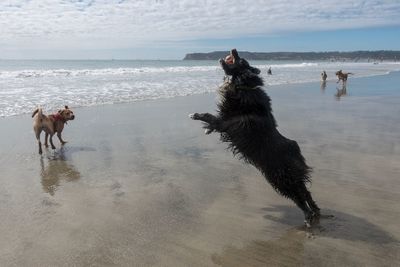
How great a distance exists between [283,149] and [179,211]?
4.03 ft

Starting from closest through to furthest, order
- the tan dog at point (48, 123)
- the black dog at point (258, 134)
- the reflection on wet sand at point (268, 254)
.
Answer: the reflection on wet sand at point (268, 254)
the black dog at point (258, 134)
the tan dog at point (48, 123)

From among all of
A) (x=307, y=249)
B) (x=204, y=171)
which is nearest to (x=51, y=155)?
(x=204, y=171)

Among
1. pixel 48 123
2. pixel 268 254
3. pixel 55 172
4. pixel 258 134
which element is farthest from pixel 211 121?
pixel 48 123

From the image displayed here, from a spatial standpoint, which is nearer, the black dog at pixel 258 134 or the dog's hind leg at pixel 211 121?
the black dog at pixel 258 134

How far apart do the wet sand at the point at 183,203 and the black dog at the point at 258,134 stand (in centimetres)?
44

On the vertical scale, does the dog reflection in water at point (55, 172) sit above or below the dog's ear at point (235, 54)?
below

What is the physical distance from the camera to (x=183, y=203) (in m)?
4.44

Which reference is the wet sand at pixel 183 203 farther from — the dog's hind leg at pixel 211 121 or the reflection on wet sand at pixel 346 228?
the dog's hind leg at pixel 211 121

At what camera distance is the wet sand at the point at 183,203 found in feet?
11.1

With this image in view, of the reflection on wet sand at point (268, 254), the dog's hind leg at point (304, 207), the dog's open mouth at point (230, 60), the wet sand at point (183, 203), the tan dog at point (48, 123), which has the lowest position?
the reflection on wet sand at point (268, 254)

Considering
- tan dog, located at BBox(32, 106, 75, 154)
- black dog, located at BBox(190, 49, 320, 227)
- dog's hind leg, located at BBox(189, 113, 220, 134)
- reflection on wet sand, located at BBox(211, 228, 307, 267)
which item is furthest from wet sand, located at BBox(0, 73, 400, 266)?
dog's hind leg, located at BBox(189, 113, 220, 134)

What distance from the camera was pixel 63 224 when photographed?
154 inches

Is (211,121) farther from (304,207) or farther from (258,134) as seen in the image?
(304,207)

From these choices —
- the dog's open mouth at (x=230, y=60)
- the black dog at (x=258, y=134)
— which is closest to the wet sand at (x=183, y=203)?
the black dog at (x=258, y=134)
